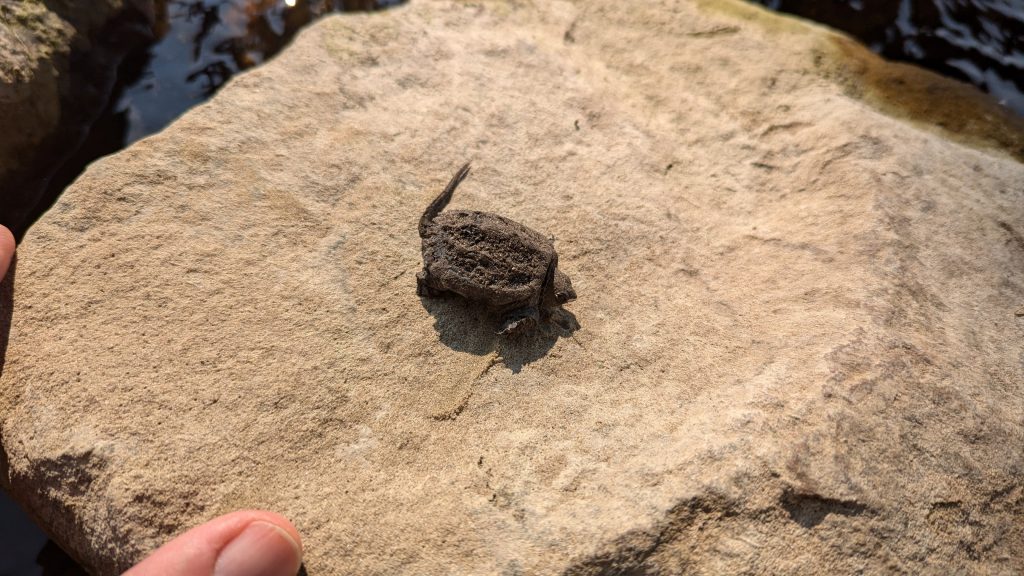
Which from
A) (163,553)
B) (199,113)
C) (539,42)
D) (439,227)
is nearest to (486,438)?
(439,227)

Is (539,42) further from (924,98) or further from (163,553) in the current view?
(163,553)

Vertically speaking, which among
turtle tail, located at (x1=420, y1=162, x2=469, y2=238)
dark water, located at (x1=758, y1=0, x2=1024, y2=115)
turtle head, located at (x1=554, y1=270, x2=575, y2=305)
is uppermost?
dark water, located at (x1=758, y1=0, x2=1024, y2=115)

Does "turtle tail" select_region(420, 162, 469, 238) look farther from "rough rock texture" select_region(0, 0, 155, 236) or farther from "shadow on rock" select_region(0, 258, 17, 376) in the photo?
"rough rock texture" select_region(0, 0, 155, 236)

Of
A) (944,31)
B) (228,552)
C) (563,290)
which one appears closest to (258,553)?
(228,552)

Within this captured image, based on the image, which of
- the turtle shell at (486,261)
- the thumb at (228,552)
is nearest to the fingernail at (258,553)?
the thumb at (228,552)

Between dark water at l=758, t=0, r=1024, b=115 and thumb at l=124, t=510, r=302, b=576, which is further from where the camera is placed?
dark water at l=758, t=0, r=1024, b=115

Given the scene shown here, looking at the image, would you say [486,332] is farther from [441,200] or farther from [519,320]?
[441,200]

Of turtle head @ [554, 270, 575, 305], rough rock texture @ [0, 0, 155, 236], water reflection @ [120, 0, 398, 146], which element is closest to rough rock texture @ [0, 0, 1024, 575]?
Answer: turtle head @ [554, 270, 575, 305]
